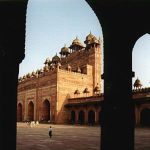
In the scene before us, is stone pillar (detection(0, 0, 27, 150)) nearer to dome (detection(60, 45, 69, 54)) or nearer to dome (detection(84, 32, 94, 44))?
dome (detection(84, 32, 94, 44))

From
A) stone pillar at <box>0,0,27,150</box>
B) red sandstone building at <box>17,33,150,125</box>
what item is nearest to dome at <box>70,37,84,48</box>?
red sandstone building at <box>17,33,150,125</box>

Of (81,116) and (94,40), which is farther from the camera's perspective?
(94,40)

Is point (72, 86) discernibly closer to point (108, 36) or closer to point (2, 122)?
point (108, 36)

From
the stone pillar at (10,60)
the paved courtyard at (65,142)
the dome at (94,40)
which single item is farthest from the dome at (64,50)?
the stone pillar at (10,60)

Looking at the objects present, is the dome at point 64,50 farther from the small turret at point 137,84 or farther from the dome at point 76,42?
the small turret at point 137,84

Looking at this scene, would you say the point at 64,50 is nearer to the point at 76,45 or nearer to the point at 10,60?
the point at 76,45

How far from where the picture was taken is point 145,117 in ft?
96.0

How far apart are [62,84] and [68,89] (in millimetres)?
1293

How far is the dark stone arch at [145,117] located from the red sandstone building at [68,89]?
0.38 m

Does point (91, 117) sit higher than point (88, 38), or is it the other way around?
point (88, 38)

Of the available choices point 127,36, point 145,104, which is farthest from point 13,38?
point 145,104

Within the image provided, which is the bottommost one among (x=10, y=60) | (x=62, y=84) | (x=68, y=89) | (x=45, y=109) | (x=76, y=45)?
(x=45, y=109)

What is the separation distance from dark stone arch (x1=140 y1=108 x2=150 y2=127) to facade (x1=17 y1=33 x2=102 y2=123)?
718cm

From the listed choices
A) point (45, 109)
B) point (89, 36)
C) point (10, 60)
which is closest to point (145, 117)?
point (45, 109)
